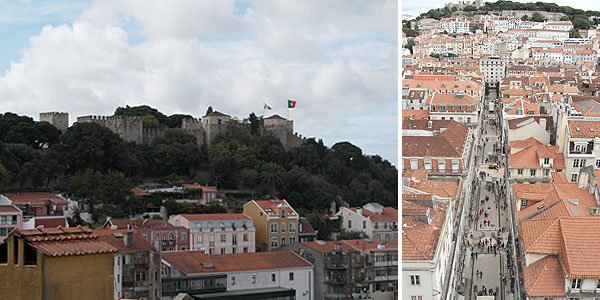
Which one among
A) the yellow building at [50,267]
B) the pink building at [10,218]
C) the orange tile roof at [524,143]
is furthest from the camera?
the orange tile roof at [524,143]

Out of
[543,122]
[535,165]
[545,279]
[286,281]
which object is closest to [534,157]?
[535,165]

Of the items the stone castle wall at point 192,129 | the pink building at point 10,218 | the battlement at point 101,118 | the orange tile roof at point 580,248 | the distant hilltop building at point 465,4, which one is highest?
the distant hilltop building at point 465,4

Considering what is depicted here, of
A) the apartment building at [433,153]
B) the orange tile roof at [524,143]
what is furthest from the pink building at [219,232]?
the orange tile roof at [524,143]

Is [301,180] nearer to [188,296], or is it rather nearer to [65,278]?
[188,296]

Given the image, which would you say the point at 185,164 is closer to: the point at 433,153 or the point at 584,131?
the point at 433,153

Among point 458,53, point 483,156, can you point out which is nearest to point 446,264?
point 483,156

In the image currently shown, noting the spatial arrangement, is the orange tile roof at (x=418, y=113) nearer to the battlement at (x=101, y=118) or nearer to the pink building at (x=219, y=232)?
the pink building at (x=219, y=232)

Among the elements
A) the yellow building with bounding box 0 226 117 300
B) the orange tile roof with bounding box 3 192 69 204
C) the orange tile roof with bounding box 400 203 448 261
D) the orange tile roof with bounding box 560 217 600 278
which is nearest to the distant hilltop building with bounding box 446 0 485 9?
the orange tile roof with bounding box 560 217 600 278
